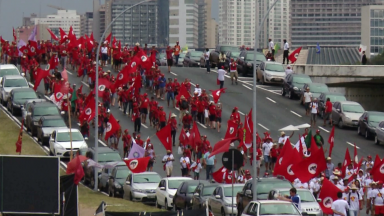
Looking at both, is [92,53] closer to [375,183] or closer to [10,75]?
[10,75]

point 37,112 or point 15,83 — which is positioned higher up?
point 15,83

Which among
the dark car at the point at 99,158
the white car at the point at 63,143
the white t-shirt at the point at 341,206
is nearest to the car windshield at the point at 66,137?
the white car at the point at 63,143

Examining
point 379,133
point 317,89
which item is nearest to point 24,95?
point 317,89

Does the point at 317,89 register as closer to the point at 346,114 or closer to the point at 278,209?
the point at 346,114

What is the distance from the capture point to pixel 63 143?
39.6 metres

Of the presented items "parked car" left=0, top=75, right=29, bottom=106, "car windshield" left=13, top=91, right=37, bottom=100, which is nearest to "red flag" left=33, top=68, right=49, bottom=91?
"car windshield" left=13, top=91, right=37, bottom=100

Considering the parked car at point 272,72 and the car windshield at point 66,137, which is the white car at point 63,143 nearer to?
the car windshield at point 66,137

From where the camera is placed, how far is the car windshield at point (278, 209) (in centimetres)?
2250

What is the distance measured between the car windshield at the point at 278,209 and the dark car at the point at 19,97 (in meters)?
28.5

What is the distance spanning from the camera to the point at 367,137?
43.3 m

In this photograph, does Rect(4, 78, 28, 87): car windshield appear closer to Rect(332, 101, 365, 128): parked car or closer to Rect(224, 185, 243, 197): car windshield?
Rect(332, 101, 365, 128): parked car

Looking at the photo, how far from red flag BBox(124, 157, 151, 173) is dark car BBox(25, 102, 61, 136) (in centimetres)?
1362

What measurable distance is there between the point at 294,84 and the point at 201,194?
78.0ft

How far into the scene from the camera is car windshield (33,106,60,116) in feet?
146
